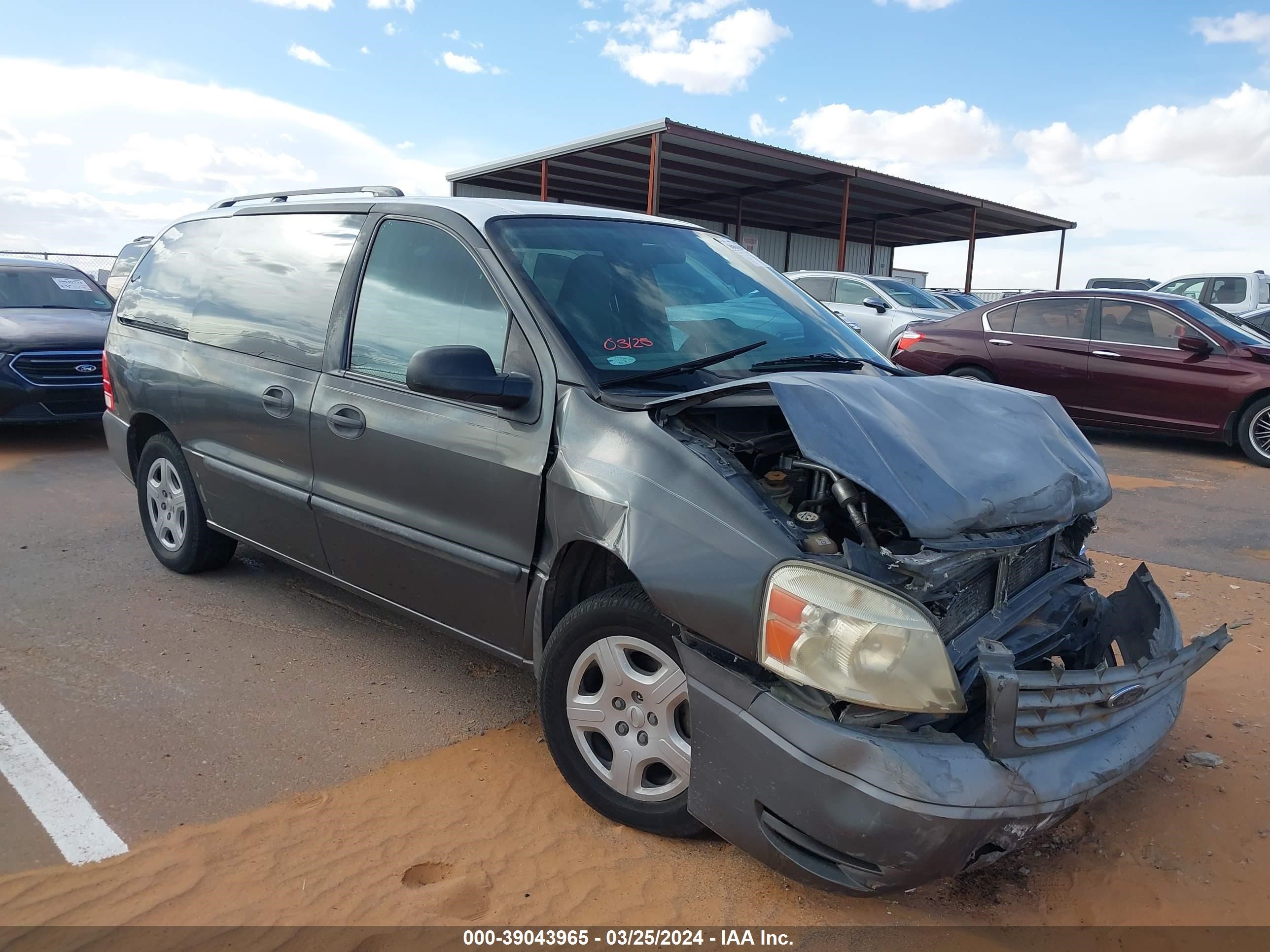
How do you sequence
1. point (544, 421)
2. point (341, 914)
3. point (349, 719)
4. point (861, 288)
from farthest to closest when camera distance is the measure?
point (861, 288), point (349, 719), point (544, 421), point (341, 914)

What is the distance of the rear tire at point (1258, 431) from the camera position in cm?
837

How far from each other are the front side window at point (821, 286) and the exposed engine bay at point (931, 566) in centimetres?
1171

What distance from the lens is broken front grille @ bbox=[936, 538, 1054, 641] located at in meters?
2.43

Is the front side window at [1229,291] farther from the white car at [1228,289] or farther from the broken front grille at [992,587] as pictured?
the broken front grille at [992,587]

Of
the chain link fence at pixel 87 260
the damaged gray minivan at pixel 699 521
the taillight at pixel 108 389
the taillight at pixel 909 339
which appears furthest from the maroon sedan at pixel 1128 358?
the chain link fence at pixel 87 260

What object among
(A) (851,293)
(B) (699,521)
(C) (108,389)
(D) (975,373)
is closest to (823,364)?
(B) (699,521)

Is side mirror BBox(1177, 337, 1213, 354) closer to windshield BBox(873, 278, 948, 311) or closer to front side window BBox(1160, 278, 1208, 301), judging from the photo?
windshield BBox(873, 278, 948, 311)

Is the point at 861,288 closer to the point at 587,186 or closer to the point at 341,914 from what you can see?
the point at 587,186

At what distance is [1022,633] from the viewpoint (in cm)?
264

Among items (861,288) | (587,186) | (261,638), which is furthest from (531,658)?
(587,186)

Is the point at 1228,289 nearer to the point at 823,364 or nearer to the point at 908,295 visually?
the point at 908,295

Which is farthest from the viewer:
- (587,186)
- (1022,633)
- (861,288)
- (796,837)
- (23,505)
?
(587,186)

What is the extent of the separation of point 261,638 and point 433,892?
2.04 m

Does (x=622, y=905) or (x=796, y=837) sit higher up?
(x=796, y=837)
